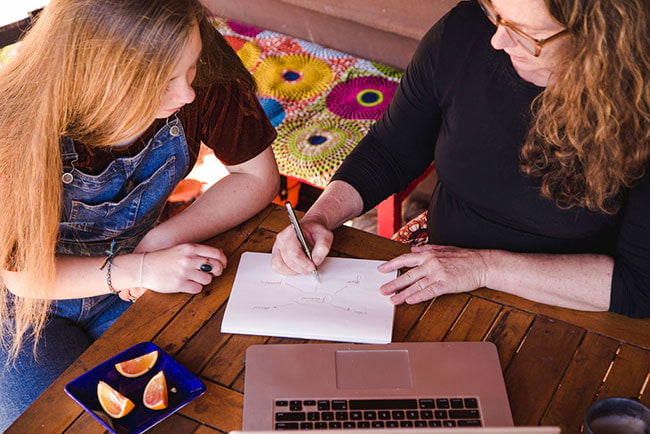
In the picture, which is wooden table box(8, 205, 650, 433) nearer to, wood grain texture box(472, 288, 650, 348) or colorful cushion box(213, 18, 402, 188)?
wood grain texture box(472, 288, 650, 348)

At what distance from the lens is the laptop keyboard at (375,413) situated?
101 centimetres

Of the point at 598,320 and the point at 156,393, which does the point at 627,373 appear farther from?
the point at 156,393

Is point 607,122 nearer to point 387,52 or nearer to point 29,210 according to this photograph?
point 29,210

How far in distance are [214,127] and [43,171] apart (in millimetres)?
428

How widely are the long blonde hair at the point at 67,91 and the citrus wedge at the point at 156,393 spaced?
1.11 ft

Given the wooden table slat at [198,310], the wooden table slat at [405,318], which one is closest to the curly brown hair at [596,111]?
the wooden table slat at [405,318]

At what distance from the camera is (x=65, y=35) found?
3.63 ft

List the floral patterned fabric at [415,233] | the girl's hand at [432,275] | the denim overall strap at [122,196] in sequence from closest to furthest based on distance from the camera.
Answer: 1. the girl's hand at [432,275]
2. the denim overall strap at [122,196]
3. the floral patterned fabric at [415,233]

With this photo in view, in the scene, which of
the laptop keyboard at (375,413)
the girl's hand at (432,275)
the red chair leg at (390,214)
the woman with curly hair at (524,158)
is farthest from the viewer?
the red chair leg at (390,214)

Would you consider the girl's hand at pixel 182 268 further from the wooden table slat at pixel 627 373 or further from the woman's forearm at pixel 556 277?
the wooden table slat at pixel 627 373

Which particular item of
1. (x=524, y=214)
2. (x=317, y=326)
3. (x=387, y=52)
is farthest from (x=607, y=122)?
(x=387, y=52)

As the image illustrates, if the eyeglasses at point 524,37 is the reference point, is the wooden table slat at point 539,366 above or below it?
below

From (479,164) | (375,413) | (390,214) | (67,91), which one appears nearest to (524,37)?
(479,164)

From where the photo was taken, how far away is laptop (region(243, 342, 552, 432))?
102 centimetres
